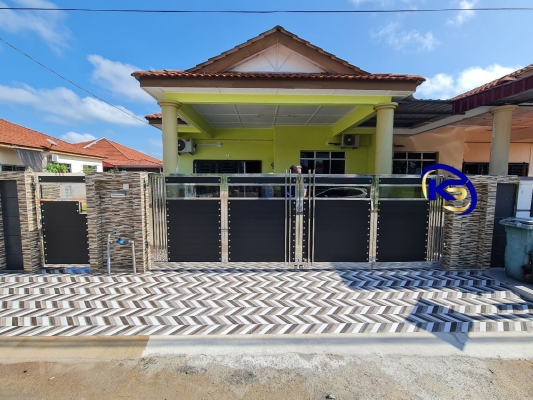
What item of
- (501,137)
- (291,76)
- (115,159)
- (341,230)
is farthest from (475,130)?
(115,159)

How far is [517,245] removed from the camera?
14.3 feet

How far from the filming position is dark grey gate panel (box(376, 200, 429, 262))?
16.0 feet

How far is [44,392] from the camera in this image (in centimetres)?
219

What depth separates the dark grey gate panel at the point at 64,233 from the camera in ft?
15.5

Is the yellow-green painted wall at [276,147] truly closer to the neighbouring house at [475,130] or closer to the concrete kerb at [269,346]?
the neighbouring house at [475,130]

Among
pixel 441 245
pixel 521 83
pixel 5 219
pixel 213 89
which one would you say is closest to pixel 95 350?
pixel 5 219

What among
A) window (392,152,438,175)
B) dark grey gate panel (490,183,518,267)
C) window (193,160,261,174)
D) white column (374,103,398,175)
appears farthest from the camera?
window (392,152,438,175)

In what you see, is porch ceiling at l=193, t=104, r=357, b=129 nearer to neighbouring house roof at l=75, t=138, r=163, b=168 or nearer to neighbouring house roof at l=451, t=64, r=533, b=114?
neighbouring house roof at l=451, t=64, r=533, b=114

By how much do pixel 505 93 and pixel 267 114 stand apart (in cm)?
653

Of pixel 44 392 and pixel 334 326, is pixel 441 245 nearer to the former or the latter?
pixel 334 326

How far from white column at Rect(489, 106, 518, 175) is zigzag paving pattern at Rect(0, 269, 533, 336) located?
17.3ft

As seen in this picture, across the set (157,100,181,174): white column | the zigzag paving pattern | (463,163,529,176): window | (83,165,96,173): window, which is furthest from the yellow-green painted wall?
(83,165,96,173): window

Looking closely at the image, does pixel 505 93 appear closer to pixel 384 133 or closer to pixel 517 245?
pixel 384 133

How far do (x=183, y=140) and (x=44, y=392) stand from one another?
10.6 m
